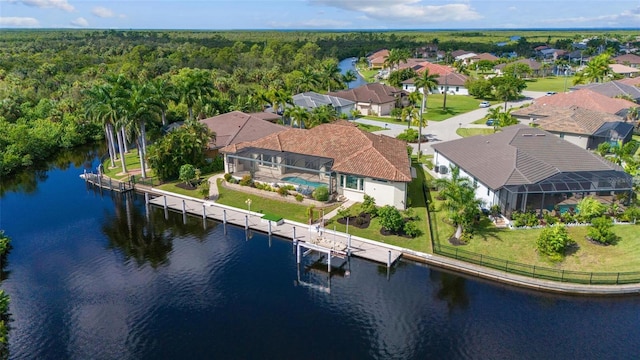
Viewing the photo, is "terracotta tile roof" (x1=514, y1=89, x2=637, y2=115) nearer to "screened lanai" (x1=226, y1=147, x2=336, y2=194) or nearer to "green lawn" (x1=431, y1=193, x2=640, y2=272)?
"green lawn" (x1=431, y1=193, x2=640, y2=272)

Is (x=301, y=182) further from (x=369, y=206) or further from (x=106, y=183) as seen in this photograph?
(x=106, y=183)

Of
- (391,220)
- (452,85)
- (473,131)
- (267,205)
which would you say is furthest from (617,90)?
(267,205)

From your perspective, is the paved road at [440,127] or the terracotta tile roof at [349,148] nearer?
the terracotta tile roof at [349,148]

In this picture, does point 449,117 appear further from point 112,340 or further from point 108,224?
point 112,340

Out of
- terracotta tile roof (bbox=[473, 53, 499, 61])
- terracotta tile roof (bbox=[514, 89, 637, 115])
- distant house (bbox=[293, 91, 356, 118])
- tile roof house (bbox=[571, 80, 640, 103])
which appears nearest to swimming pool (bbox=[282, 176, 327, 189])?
distant house (bbox=[293, 91, 356, 118])

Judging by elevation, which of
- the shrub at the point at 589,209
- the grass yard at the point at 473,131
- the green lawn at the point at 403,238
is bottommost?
the green lawn at the point at 403,238

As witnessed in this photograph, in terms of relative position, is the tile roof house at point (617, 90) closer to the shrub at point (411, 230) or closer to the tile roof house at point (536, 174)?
the tile roof house at point (536, 174)

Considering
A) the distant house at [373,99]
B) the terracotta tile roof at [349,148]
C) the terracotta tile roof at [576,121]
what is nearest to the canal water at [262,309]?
the terracotta tile roof at [349,148]

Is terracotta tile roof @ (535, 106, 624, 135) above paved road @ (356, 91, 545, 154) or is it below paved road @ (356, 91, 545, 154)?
above

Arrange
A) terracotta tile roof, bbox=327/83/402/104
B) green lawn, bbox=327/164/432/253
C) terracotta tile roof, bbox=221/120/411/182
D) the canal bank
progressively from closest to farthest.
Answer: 1. the canal bank
2. green lawn, bbox=327/164/432/253
3. terracotta tile roof, bbox=221/120/411/182
4. terracotta tile roof, bbox=327/83/402/104
